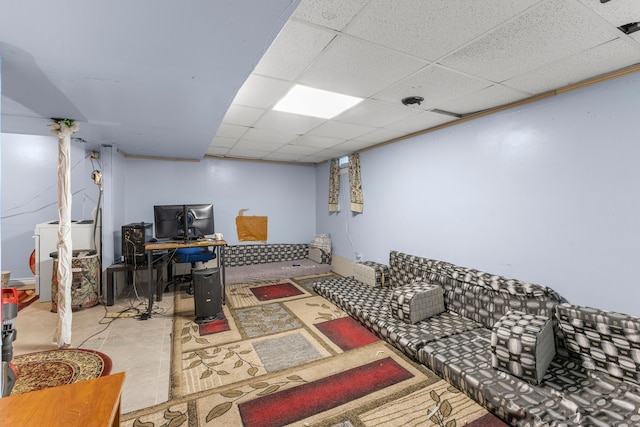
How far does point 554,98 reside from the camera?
7.79ft

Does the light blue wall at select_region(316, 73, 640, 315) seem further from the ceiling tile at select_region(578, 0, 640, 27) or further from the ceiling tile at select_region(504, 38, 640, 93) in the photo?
the ceiling tile at select_region(578, 0, 640, 27)

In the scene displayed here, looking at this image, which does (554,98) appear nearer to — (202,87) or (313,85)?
(313,85)

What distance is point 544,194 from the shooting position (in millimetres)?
2451

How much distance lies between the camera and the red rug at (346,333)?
2.82 meters

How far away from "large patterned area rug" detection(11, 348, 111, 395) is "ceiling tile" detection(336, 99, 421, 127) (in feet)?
10.9

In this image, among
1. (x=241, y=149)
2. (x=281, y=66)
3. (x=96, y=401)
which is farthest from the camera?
(x=241, y=149)

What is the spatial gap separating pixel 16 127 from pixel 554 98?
18.1 ft

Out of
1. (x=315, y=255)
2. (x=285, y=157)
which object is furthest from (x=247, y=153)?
(x=315, y=255)

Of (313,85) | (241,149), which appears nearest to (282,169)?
(241,149)

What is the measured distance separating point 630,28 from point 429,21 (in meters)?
1.16

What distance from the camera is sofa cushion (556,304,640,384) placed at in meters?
1.81

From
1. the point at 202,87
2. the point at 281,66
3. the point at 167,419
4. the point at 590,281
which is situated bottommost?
the point at 167,419

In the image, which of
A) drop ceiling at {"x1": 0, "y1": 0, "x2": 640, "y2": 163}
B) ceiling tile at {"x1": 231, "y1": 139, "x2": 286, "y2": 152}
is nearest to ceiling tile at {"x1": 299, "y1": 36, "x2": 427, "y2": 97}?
drop ceiling at {"x1": 0, "y1": 0, "x2": 640, "y2": 163}

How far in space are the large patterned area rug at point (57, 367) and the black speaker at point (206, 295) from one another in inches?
37.8
